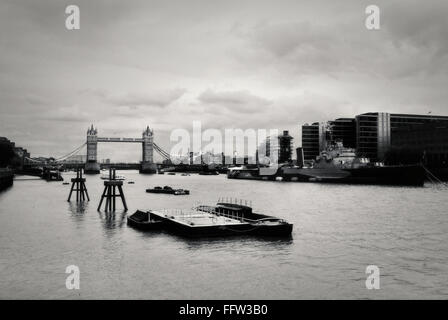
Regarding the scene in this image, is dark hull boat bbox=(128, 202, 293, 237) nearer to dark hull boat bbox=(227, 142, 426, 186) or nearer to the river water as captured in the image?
the river water

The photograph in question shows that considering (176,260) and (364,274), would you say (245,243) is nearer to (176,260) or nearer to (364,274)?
(176,260)

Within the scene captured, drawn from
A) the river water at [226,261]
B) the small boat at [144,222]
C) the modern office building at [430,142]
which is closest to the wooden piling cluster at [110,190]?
the river water at [226,261]

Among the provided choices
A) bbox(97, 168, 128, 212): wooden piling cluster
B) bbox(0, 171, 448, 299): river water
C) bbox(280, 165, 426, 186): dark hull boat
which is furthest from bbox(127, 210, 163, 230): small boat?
bbox(280, 165, 426, 186): dark hull boat

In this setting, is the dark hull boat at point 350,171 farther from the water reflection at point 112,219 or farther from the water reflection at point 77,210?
the water reflection at point 112,219

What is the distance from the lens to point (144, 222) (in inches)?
1513

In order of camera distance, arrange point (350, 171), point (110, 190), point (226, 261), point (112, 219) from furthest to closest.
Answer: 1. point (350, 171)
2. point (110, 190)
3. point (112, 219)
4. point (226, 261)

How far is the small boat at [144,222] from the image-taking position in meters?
38.3

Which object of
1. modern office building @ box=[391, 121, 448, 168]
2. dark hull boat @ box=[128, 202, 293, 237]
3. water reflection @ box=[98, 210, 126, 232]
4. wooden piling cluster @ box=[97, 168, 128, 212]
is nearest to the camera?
dark hull boat @ box=[128, 202, 293, 237]

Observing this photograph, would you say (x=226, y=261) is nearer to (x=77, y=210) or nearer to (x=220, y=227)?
(x=220, y=227)

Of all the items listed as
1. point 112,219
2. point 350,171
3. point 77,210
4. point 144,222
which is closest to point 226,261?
point 144,222

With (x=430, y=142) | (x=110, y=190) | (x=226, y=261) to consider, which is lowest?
(x=226, y=261)

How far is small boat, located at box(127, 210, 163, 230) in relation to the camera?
38281 millimetres

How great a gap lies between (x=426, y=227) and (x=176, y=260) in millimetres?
24994
